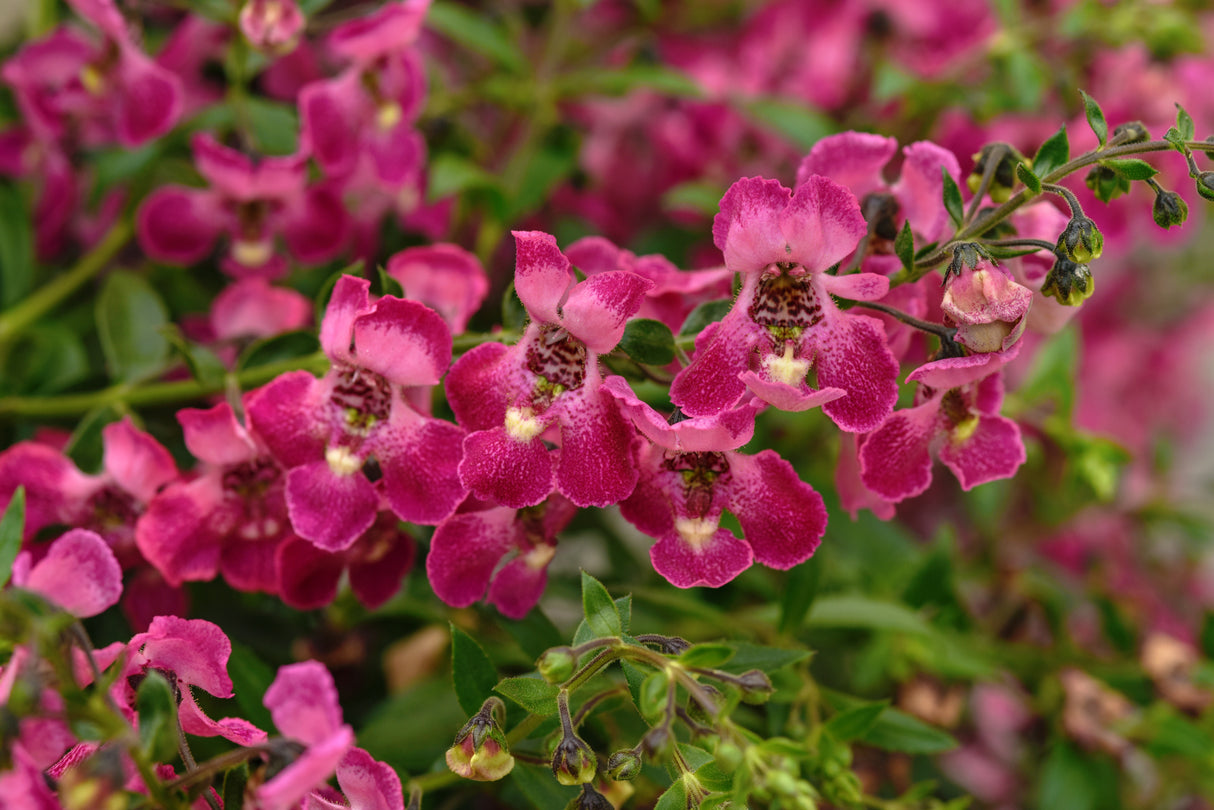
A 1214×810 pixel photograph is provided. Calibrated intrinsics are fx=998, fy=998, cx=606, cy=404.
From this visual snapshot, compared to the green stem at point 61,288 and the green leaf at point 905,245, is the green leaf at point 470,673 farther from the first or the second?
the green stem at point 61,288

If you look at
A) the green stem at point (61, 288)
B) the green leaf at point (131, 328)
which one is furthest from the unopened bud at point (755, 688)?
the green stem at point (61, 288)

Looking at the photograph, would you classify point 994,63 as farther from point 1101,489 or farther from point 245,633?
point 245,633

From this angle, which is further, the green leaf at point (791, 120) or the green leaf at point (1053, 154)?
the green leaf at point (791, 120)

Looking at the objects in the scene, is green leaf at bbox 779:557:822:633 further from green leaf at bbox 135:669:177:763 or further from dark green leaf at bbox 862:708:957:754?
green leaf at bbox 135:669:177:763

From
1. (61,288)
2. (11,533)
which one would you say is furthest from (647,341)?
(61,288)

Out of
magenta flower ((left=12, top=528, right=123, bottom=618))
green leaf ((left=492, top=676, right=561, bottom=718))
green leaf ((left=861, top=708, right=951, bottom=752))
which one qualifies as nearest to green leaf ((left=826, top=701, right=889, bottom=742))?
green leaf ((left=861, top=708, right=951, bottom=752))

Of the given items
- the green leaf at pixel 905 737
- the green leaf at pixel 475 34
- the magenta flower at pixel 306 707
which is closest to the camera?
the magenta flower at pixel 306 707
